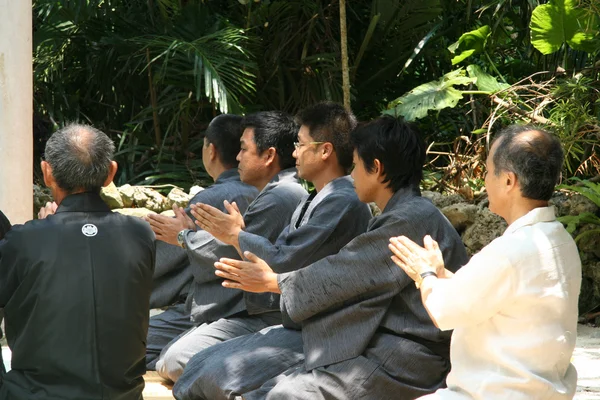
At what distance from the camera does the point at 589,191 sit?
6.95 meters

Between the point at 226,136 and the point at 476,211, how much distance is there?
2.80 metres

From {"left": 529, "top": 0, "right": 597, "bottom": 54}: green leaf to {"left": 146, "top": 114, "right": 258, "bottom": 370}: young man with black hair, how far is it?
3.72 m

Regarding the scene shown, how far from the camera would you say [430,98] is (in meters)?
8.13

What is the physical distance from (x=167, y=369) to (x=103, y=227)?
1.63 metres

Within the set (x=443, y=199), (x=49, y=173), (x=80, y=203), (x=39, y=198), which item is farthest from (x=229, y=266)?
(x=39, y=198)

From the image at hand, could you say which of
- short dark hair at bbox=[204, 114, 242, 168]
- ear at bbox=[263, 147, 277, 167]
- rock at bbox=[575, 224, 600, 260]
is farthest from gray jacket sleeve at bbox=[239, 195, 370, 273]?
rock at bbox=[575, 224, 600, 260]

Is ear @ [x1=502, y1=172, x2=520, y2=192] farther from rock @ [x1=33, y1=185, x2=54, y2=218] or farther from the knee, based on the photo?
rock @ [x1=33, y1=185, x2=54, y2=218]

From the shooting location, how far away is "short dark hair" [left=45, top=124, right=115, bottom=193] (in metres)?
3.27

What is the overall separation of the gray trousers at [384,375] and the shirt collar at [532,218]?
92cm

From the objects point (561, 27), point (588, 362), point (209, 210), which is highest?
point (561, 27)

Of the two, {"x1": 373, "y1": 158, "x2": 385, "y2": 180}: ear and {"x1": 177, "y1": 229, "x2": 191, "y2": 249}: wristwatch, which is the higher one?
{"x1": 373, "y1": 158, "x2": 385, "y2": 180}: ear

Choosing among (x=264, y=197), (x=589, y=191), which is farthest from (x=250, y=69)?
(x=264, y=197)

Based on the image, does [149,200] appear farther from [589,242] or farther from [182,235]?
[589,242]

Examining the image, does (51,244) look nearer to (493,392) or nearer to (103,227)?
(103,227)
